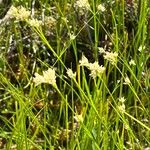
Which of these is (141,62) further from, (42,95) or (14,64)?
(14,64)

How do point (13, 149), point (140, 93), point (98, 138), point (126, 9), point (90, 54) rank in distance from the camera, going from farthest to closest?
point (126, 9) < point (90, 54) < point (140, 93) < point (13, 149) < point (98, 138)

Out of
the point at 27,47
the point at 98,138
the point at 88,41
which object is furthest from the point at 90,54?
the point at 98,138

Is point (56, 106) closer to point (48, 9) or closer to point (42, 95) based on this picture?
point (42, 95)

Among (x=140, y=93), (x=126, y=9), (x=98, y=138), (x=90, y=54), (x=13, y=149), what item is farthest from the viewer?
(x=126, y=9)

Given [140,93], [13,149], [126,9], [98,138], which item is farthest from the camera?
[126,9]

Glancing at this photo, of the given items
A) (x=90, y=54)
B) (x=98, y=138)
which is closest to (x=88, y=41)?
(x=90, y=54)

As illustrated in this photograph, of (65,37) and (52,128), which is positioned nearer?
(52,128)

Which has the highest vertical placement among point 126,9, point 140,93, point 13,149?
point 126,9

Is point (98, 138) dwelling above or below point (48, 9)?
below

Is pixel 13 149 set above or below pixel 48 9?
below

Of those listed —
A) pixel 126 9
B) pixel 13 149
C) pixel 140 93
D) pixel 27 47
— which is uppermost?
pixel 126 9
